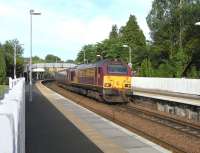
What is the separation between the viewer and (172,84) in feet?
125

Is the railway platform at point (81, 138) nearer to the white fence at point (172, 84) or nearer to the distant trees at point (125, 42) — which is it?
the white fence at point (172, 84)

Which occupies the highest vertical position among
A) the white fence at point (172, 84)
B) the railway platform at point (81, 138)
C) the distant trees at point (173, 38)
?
the distant trees at point (173, 38)

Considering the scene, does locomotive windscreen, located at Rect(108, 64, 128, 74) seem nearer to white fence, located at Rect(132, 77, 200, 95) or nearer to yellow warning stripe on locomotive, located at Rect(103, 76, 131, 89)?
yellow warning stripe on locomotive, located at Rect(103, 76, 131, 89)

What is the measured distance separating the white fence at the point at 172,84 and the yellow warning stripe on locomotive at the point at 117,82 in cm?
446

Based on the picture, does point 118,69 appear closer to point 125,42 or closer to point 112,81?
point 112,81

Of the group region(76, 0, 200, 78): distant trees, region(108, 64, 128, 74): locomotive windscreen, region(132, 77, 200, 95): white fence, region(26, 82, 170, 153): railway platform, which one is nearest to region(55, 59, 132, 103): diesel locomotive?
region(108, 64, 128, 74): locomotive windscreen

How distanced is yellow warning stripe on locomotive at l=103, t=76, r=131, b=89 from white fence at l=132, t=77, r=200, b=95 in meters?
4.46

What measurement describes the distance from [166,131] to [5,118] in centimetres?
1410

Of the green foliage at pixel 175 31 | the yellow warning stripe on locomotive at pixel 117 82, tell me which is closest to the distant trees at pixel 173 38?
the green foliage at pixel 175 31

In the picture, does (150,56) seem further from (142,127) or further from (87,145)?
(87,145)

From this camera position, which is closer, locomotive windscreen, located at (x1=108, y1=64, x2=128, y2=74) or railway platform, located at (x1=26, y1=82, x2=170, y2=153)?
railway platform, located at (x1=26, y1=82, x2=170, y2=153)

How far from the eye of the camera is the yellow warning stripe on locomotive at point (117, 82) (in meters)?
31.5

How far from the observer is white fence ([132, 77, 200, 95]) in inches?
1291

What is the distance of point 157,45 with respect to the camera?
8594 cm
